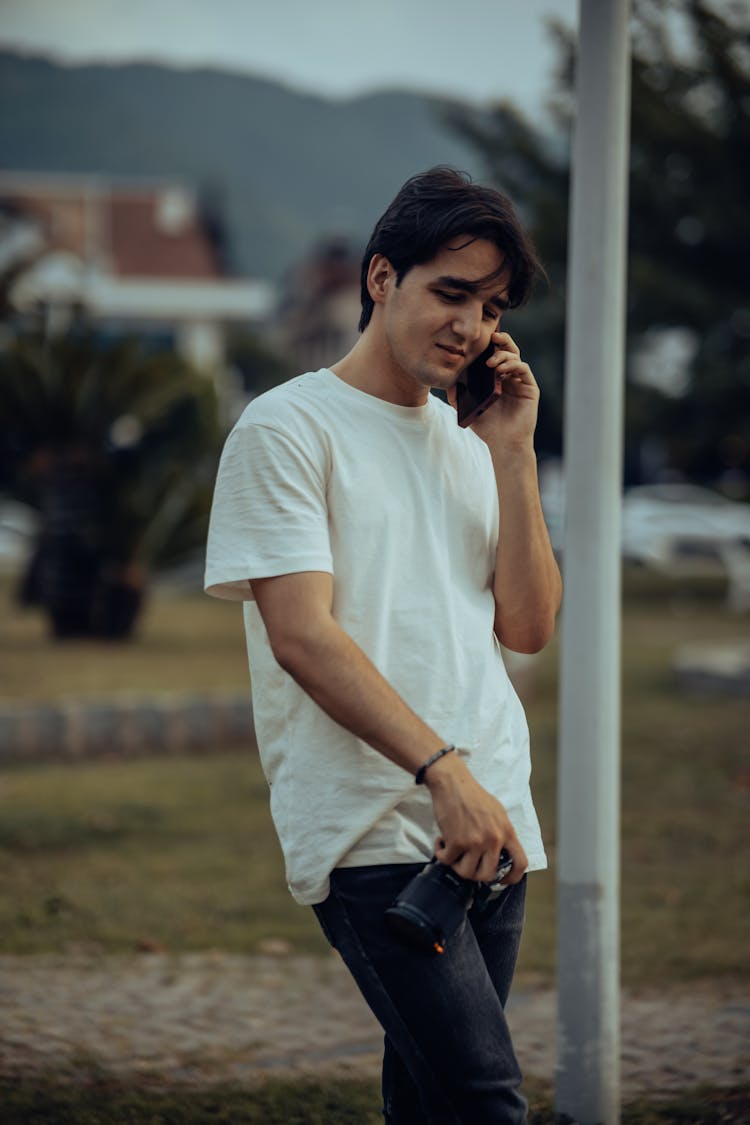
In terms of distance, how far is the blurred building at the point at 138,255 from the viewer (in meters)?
49.1

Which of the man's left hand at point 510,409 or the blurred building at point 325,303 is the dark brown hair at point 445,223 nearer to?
the man's left hand at point 510,409

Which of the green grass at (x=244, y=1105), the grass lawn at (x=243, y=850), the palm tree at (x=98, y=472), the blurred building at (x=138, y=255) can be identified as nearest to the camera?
the green grass at (x=244, y=1105)

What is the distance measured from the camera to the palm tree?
44.9 ft

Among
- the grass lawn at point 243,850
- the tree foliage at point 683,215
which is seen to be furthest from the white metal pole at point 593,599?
the tree foliage at point 683,215

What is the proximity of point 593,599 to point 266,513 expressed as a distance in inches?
57.3

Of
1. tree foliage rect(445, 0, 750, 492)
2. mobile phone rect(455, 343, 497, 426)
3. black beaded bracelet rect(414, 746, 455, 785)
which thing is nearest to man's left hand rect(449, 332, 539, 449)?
mobile phone rect(455, 343, 497, 426)

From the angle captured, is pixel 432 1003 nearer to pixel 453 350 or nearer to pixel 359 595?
pixel 359 595

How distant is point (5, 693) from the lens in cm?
1085

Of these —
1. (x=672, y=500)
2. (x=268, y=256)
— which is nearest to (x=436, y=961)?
(x=672, y=500)

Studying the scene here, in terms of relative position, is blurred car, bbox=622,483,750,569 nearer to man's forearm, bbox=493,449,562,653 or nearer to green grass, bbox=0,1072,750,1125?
green grass, bbox=0,1072,750,1125

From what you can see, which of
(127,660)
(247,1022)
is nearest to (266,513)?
(247,1022)

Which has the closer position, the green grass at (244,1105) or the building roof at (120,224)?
the green grass at (244,1105)

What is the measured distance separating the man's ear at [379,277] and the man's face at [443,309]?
13 mm

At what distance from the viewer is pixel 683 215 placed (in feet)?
71.1
